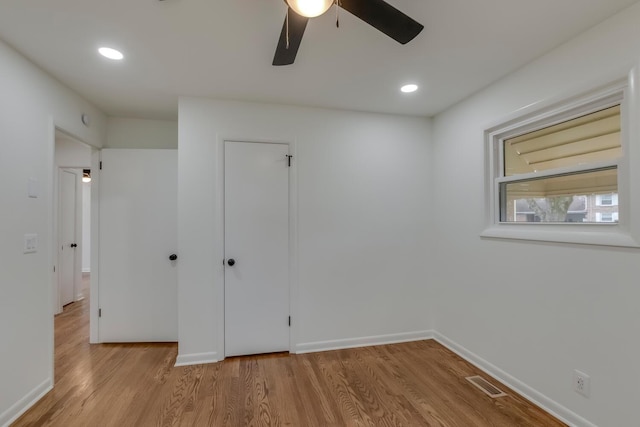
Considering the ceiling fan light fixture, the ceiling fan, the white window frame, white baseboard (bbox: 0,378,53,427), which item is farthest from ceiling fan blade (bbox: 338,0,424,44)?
white baseboard (bbox: 0,378,53,427)

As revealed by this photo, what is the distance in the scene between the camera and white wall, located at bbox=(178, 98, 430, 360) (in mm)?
2701

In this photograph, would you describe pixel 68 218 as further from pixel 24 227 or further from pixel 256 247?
pixel 256 247

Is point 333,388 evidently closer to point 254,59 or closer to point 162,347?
point 162,347

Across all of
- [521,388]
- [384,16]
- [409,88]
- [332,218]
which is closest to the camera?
[384,16]

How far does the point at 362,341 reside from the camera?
3.06 m

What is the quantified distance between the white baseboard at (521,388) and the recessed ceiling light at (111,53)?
3.73 metres

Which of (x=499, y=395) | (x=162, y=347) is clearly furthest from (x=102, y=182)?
(x=499, y=395)

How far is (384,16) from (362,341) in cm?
284

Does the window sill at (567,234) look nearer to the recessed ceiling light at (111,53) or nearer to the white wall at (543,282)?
the white wall at (543,282)

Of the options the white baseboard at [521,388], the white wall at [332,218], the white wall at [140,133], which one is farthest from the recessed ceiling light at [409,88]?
the white wall at [140,133]

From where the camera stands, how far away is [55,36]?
5.91 ft

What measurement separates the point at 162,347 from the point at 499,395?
310cm

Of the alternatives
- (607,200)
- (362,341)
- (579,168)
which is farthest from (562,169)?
(362,341)

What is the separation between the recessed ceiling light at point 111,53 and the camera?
1945 millimetres
